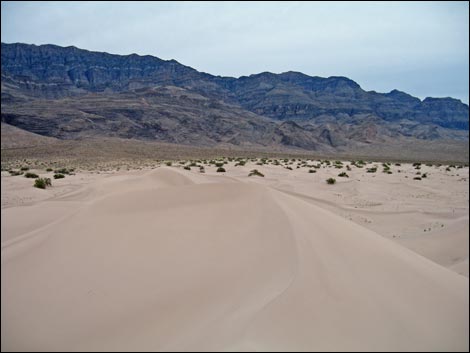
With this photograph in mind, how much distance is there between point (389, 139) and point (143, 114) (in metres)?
72.5

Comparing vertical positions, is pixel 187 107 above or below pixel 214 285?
above

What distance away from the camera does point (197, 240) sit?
5750 millimetres

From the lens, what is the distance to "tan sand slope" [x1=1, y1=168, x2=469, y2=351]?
386 centimetres

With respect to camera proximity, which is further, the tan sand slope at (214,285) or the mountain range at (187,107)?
the mountain range at (187,107)

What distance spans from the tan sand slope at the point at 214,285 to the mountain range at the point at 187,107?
183 feet

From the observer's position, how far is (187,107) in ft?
393

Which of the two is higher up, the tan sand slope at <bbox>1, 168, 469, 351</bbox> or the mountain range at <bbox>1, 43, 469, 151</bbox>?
the mountain range at <bbox>1, 43, 469, 151</bbox>

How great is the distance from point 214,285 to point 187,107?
11807 centimetres

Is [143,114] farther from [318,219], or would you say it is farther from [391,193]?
[318,219]

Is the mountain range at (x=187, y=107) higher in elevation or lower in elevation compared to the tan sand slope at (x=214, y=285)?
higher

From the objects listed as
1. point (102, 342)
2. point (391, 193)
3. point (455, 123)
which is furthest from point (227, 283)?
point (455, 123)

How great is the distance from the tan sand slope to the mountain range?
55.9 metres

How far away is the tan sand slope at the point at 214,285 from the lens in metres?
3.86

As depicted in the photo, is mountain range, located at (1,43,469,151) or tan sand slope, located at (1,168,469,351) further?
mountain range, located at (1,43,469,151)
